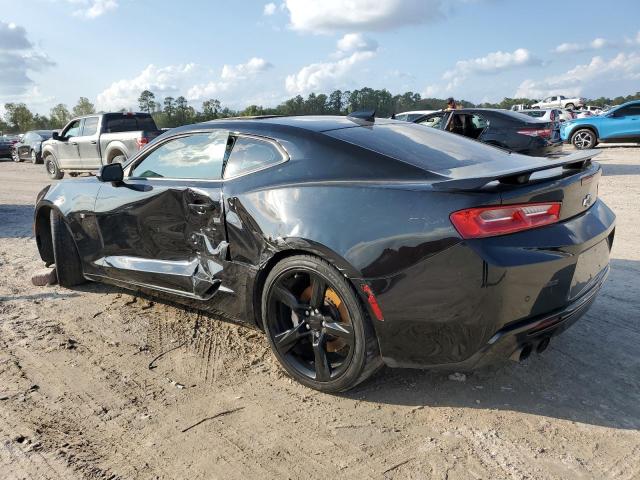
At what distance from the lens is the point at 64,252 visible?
466cm

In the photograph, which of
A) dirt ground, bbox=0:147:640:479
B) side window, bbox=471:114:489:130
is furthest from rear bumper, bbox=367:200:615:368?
side window, bbox=471:114:489:130

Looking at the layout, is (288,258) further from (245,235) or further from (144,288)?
(144,288)

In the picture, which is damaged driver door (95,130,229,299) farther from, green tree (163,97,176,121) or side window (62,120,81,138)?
green tree (163,97,176,121)

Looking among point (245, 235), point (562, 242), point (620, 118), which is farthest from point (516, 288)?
point (620, 118)

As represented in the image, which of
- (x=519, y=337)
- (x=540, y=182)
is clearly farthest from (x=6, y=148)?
(x=519, y=337)

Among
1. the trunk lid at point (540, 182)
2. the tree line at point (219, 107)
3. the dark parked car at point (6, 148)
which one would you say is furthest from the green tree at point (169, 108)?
the trunk lid at point (540, 182)

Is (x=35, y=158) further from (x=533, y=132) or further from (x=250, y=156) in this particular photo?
(x=250, y=156)

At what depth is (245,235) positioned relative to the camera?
3205mm

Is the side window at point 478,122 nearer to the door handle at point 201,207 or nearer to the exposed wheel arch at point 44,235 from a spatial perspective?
the exposed wheel arch at point 44,235

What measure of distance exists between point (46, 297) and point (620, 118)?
17238 millimetres

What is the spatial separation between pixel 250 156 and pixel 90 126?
38.0ft

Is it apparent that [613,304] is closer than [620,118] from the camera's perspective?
Yes

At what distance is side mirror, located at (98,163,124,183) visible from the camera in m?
4.08

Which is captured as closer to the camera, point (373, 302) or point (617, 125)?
point (373, 302)
